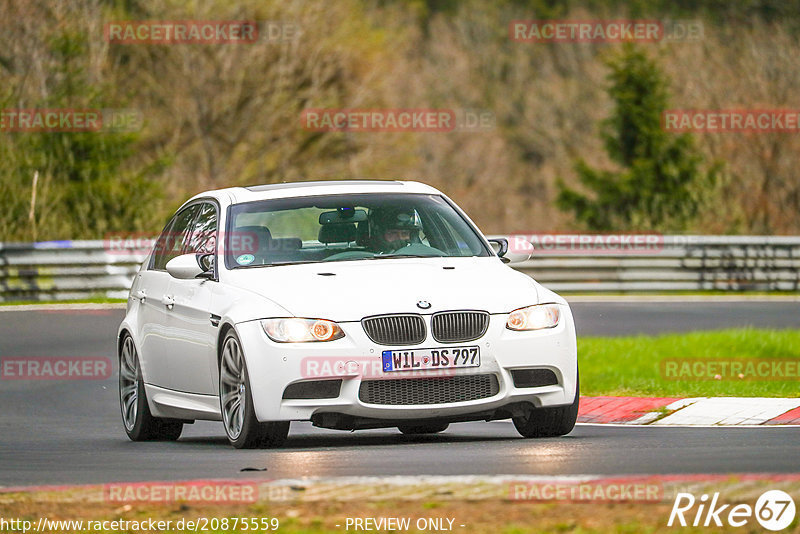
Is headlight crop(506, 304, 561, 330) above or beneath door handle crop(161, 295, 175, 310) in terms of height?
above

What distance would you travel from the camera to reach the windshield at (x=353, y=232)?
11.0 m

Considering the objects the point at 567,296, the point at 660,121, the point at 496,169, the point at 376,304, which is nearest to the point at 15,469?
the point at 376,304

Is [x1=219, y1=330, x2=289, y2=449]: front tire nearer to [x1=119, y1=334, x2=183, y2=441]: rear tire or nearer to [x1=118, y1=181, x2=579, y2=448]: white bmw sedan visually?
[x1=118, y1=181, x2=579, y2=448]: white bmw sedan

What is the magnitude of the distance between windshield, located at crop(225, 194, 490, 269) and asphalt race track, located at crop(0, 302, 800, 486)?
46.8 inches

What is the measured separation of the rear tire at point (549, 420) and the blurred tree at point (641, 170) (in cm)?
2516

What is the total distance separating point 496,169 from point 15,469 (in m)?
48.8

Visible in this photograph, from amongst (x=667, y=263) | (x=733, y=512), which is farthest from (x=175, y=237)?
(x=667, y=263)

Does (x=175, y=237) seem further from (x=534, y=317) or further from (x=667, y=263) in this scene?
(x=667, y=263)

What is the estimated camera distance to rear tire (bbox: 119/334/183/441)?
39.1ft

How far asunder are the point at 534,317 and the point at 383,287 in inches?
35.6

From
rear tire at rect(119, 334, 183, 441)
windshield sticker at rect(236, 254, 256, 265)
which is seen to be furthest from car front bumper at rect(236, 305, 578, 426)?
rear tire at rect(119, 334, 183, 441)

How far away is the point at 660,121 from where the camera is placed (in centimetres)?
3688

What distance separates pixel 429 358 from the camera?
32.3 ft

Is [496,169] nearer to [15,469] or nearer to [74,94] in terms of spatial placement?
[74,94]
